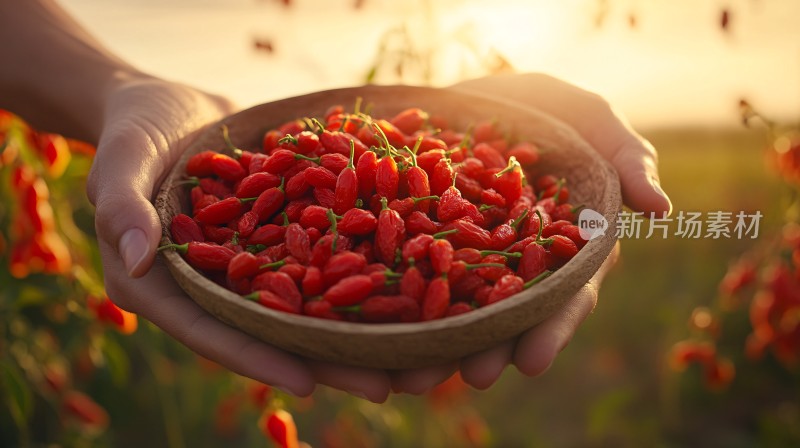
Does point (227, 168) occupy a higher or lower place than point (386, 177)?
lower

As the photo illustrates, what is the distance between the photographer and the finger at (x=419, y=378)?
1.72 m

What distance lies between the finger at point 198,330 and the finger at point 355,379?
44 mm

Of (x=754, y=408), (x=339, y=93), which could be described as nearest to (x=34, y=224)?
(x=339, y=93)

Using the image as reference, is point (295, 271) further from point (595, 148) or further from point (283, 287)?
point (595, 148)

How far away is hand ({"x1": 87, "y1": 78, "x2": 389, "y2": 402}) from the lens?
A: 168 centimetres

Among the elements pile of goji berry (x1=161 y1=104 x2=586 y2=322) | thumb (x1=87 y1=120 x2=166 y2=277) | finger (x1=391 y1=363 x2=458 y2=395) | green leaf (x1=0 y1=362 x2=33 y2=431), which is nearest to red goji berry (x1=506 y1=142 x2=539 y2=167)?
pile of goji berry (x1=161 y1=104 x2=586 y2=322)

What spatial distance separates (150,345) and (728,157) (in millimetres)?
4621

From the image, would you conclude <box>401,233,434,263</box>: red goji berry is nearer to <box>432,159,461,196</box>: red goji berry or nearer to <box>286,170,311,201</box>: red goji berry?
<box>432,159,461,196</box>: red goji berry

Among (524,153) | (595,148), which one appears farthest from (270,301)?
(595,148)

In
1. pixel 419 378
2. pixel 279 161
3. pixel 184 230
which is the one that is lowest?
pixel 419 378

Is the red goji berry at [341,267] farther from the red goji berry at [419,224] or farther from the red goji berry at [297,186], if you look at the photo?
the red goji berry at [297,186]

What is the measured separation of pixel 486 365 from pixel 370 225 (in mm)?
466

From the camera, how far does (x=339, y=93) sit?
2.63m

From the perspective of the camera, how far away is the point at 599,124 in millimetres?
2441
